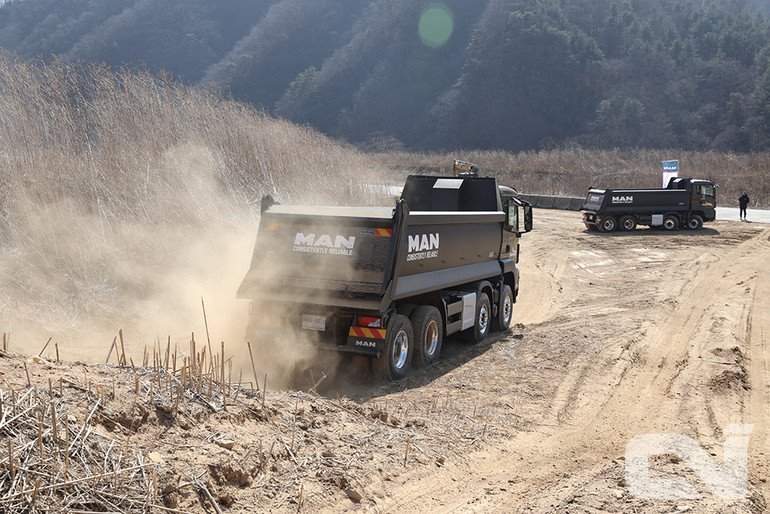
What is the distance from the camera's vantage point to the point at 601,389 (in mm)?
8789

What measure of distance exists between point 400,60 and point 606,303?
73.5m

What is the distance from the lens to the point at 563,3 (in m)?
87.3

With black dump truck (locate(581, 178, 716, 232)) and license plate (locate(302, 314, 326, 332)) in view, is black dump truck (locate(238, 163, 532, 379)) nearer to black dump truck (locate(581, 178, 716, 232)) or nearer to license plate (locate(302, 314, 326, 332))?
license plate (locate(302, 314, 326, 332))

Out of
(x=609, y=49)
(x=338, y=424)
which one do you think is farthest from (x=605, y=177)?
(x=338, y=424)

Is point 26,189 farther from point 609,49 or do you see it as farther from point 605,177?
point 609,49

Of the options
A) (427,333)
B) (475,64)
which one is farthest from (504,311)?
(475,64)

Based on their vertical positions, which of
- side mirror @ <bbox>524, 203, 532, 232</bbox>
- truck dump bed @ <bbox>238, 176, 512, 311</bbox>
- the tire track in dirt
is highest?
side mirror @ <bbox>524, 203, 532, 232</bbox>

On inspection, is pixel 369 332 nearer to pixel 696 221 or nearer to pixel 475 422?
pixel 475 422

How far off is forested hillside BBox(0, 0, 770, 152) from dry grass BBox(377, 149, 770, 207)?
7.42 meters

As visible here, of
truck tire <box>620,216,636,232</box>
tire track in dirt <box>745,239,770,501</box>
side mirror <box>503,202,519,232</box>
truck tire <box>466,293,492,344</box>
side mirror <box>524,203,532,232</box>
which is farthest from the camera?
truck tire <box>620,216,636,232</box>

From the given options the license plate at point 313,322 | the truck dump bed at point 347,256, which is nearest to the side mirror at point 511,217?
the truck dump bed at point 347,256

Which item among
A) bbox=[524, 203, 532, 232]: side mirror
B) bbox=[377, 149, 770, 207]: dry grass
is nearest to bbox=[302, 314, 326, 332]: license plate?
bbox=[524, 203, 532, 232]: side mirror

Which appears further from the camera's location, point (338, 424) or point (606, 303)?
point (606, 303)

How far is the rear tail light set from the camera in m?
8.41
